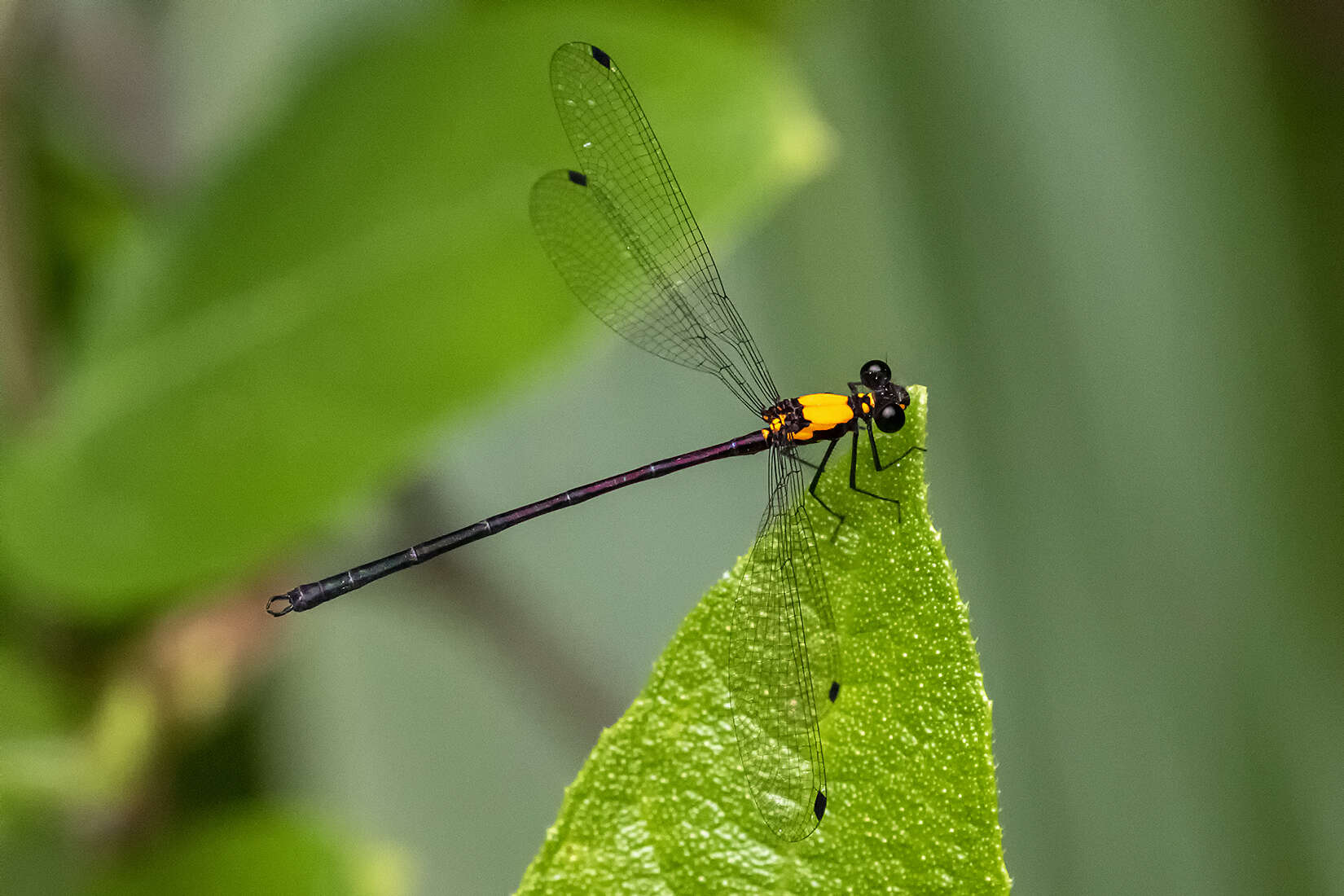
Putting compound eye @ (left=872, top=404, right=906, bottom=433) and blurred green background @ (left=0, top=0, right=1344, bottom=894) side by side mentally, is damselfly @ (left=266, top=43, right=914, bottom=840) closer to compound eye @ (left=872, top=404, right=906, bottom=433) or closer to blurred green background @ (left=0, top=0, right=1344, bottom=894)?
compound eye @ (left=872, top=404, right=906, bottom=433)

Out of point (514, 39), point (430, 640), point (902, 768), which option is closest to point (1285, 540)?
point (430, 640)

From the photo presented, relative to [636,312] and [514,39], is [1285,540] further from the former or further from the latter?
[514,39]

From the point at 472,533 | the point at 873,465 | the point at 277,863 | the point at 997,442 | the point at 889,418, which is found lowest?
the point at 277,863

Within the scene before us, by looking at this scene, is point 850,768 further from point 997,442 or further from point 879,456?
point 997,442

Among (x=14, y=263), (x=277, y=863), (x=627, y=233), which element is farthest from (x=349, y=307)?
(x=277, y=863)

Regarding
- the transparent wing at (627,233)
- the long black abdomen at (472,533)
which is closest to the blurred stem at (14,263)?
the long black abdomen at (472,533)

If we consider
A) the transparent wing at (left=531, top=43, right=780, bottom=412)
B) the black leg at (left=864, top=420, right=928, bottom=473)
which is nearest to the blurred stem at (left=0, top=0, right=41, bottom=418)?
the transparent wing at (left=531, top=43, right=780, bottom=412)
